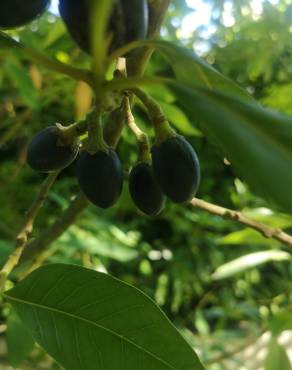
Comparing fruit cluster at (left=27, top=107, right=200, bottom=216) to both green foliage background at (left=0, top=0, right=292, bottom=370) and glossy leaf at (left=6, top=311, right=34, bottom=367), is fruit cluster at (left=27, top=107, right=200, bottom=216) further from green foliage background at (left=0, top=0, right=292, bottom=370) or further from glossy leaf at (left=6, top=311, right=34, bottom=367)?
glossy leaf at (left=6, top=311, right=34, bottom=367)

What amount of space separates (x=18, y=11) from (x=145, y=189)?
0.24 meters

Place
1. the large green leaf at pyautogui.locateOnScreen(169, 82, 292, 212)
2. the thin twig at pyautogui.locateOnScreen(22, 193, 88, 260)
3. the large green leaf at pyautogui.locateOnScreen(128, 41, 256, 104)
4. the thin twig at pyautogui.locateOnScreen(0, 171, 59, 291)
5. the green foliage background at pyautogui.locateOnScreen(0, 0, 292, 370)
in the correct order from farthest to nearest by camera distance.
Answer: the green foliage background at pyautogui.locateOnScreen(0, 0, 292, 370)
the thin twig at pyautogui.locateOnScreen(22, 193, 88, 260)
the thin twig at pyautogui.locateOnScreen(0, 171, 59, 291)
the large green leaf at pyautogui.locateOnScreen(128, 41, 256, 104)
the large green leaf at pyautogui.locateOnScreen(169, 82, 292, 212)

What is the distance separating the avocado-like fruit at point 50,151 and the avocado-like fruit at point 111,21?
0.62 ft

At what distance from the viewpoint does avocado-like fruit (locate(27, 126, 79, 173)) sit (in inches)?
22.6

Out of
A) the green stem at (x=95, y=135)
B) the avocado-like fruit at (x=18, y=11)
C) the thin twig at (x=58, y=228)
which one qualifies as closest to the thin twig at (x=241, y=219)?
the thin twig at (x=58, y=228)

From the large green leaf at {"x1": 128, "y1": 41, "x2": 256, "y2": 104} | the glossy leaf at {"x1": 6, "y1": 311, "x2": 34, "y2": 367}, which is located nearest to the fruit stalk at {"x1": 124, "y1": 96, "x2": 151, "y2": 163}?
the large green leaf at {"x1": 128, "y1": 41, "x2": 256, "y2": 104}

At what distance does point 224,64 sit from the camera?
2.08 m

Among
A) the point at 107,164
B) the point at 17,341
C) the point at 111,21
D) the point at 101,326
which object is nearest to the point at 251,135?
the point at 111,21

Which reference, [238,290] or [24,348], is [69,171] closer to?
[238,290]

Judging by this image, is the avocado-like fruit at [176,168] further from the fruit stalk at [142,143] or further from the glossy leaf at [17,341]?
the glossy leaf at [17,341]

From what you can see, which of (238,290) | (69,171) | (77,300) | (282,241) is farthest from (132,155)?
(238,290)

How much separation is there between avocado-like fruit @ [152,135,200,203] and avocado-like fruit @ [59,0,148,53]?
16cm

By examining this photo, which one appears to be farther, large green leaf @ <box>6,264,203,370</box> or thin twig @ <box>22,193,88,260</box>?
thin twig @ <box>22,193,88,260</box>

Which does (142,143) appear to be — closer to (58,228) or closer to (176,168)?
(176,168)
